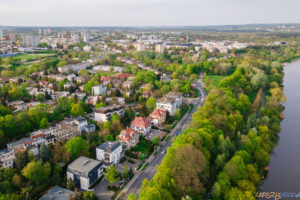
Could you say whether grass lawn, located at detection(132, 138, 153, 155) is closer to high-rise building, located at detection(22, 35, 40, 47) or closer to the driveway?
the driveway

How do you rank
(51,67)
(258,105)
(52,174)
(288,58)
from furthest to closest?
1. (288,58)
2. (51,67)
3. (258,105)
4. (52,174)

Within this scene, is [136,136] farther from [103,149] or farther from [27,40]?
[27,40]

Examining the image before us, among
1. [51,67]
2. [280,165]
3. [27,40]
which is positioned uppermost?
[27,40]

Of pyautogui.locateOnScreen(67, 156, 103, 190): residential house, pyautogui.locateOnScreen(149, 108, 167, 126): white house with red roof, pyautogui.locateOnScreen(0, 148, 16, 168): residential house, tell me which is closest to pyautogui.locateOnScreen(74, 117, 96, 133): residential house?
pyautogui.locateOnScreen(67, 156, 103, 190): residential house

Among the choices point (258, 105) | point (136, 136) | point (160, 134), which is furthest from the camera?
point (258, 105)

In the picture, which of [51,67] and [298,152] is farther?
[51,67]

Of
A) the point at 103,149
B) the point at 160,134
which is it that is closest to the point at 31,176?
the point at 103,149
